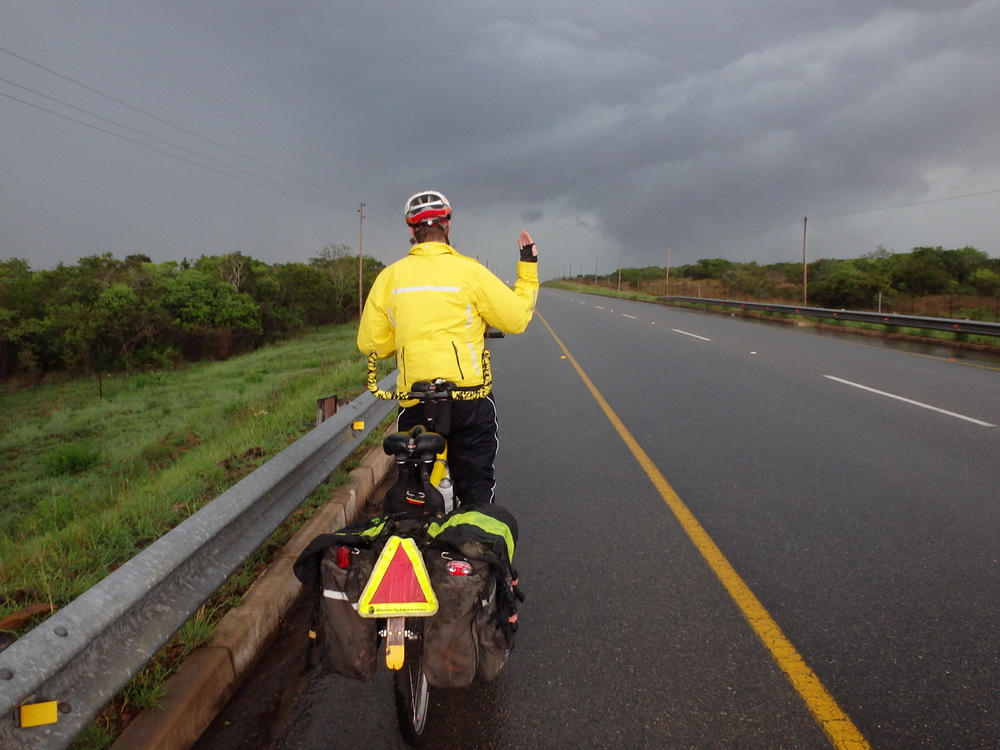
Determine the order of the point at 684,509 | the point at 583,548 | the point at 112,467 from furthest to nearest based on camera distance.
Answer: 1. the point at 112,467
2. the point at 684,509
3. the point at 583,548

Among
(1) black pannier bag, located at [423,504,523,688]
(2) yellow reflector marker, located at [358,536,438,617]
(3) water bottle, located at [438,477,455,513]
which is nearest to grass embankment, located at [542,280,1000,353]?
(3) water bottle, located at [438,477,455,513]

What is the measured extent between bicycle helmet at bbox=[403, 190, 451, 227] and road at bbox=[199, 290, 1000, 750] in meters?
2.22

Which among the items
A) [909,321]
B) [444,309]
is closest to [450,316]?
[444,309]

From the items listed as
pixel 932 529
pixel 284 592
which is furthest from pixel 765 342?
pixel 284 592

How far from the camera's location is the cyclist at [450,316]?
302cm

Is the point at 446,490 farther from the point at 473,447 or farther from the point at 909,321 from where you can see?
the point at 909,321

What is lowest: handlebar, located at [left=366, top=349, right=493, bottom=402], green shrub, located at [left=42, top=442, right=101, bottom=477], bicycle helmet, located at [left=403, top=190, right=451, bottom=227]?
green shrub, located at [left=42, top=442, right=101, bottom=477]

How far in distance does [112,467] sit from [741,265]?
8957 cm

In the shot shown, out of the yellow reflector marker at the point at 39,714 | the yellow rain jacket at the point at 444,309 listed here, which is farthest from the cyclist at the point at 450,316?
the yellow reflector marker at the point at 39,714

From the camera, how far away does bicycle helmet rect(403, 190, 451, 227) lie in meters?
3.13

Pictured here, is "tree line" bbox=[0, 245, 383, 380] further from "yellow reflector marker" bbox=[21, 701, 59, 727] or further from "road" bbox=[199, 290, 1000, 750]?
"yellow reflector marker" bbox=[21, 701, 59, 727]

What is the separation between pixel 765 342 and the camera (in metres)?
17.2

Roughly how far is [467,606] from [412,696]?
2.03ft

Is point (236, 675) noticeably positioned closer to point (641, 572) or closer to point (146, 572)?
point (146, 572)
